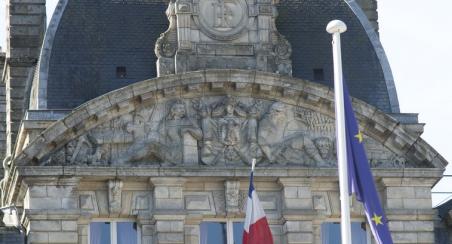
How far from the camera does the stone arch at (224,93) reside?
4822 centimetres

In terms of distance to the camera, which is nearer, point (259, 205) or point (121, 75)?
point (259, 205)

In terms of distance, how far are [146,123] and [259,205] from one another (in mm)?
3801

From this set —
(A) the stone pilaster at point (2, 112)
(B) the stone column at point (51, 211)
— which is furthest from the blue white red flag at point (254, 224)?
(A) the stone pilaster at point (2, 112)

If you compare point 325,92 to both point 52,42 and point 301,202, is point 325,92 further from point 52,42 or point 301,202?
point 52,42

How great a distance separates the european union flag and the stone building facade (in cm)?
746

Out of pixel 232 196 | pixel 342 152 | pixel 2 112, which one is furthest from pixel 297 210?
pixel 2 112

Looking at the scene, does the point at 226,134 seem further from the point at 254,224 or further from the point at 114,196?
the point at 114,196

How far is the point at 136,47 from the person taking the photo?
51.5 m

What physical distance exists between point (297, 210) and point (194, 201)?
101 inches

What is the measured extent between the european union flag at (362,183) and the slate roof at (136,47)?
400 inches

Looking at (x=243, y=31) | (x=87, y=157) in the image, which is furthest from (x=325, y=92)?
(x=87, y=157)

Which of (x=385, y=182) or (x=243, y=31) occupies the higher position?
(x=243, y=31)

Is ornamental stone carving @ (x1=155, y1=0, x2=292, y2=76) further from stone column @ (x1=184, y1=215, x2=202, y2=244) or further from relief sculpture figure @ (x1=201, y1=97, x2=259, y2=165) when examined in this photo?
stone column @ (x1=184, y1=215, x2=202, y2=244)

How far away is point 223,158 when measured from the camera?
161ft
